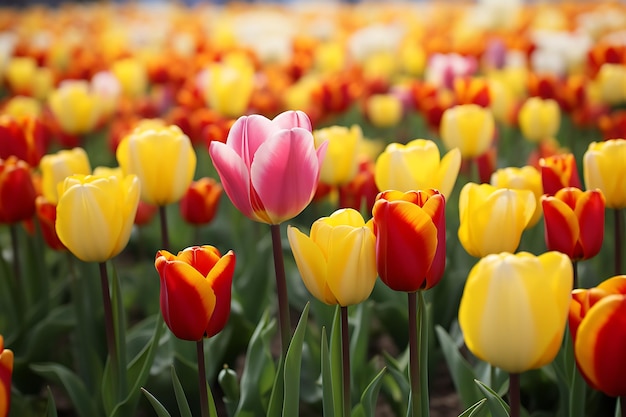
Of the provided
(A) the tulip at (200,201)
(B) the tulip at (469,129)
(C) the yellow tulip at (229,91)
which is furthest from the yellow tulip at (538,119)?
(A) the tulip at (200,201)

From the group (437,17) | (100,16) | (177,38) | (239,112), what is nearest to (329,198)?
(239,112)

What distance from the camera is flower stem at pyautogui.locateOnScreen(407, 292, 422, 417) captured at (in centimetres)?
110

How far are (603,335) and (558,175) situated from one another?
1.67 ft

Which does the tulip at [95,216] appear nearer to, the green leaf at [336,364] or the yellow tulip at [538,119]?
the green leaf at [336,364]

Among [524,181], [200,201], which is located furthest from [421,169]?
[200,201]

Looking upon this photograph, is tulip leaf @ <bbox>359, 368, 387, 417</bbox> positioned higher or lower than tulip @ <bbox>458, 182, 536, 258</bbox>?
lower

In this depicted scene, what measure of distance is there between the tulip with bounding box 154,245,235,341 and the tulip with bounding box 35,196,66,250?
601 millimetres

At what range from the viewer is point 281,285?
1.24 m

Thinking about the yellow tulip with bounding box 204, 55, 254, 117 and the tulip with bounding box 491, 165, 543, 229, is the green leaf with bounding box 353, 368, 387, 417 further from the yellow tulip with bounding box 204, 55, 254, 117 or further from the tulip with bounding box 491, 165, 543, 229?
the yellow tulip with bounding box 204, 55, 254, 117

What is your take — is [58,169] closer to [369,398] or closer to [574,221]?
[369,398]

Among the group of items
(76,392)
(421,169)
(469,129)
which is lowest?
(76,392)

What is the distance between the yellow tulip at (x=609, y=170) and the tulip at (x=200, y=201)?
2.80 ft

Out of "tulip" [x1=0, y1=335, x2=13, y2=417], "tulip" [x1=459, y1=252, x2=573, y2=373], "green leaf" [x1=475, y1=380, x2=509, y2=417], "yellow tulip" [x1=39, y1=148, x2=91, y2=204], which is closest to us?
"tulip" [x1=459, y1=252, x2=573, y2=373]

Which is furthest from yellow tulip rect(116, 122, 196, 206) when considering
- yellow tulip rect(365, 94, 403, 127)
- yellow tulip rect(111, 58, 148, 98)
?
yellow tulip rect(111, 58, 148, 98)
